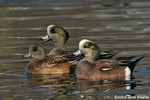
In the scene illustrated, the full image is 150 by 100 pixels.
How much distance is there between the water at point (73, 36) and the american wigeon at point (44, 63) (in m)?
0.22

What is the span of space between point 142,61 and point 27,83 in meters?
2.47

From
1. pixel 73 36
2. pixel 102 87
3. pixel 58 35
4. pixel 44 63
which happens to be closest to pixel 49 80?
pixel 44 63

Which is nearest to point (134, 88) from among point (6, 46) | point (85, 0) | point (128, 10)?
point (6, 46)

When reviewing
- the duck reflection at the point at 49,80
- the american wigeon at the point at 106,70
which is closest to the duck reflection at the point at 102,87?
the american wigeon at the point at 106,70

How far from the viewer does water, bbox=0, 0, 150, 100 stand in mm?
11991

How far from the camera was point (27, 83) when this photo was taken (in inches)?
506

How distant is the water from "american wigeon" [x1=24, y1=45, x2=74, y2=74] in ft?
0.72

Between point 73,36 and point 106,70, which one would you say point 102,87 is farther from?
point 73,36

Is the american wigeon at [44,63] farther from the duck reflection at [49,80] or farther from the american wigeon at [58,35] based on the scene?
the american wigeon at [58,35]

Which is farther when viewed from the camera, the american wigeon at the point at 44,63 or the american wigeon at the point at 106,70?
the american wigeon at the point at 44,63

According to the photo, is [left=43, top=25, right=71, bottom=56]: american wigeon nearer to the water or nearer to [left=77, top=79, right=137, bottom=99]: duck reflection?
the water

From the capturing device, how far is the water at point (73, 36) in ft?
39.3

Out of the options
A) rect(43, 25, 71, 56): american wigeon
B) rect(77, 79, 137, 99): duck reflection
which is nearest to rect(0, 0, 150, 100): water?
rect(77, 79, 137, 99): duck reflection

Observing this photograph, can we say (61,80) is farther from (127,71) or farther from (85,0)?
(85,0)
